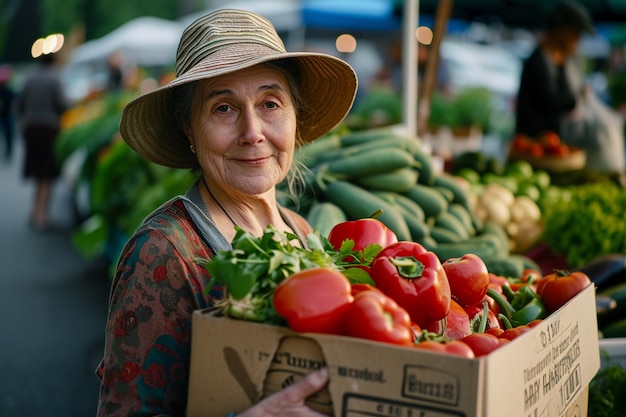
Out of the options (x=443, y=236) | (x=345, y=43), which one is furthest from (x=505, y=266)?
(x=345, y=43)

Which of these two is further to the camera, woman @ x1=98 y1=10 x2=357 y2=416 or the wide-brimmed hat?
the wide-brimmed hat

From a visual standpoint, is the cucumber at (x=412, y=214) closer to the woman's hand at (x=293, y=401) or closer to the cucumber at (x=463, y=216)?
the cucumber at (x=463, y=216)

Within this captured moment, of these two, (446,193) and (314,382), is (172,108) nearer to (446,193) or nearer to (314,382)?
(314,382)

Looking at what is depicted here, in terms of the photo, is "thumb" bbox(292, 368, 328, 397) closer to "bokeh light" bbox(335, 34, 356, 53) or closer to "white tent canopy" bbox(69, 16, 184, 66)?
"bokeh light" bbox(335, 34, 356, 53)

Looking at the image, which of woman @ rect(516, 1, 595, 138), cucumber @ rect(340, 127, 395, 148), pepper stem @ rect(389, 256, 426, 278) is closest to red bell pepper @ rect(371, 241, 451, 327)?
pepper stem @ rect(389, 256, 426, 278)

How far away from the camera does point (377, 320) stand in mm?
1532

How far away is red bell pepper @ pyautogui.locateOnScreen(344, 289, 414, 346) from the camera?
5.01ft

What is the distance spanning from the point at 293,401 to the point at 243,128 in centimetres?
87

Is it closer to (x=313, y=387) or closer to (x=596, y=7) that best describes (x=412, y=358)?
(x=313, y=387)

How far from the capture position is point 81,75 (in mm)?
37625

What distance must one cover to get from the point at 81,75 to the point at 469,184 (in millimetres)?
34884

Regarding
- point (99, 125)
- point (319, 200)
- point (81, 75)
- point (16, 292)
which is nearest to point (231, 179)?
point (319, 200)

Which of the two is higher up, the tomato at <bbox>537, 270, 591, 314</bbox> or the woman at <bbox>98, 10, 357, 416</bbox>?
the woman at <bbox>98, 10, 357, 416</bbox>

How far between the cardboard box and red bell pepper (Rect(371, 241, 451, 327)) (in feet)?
0.74
